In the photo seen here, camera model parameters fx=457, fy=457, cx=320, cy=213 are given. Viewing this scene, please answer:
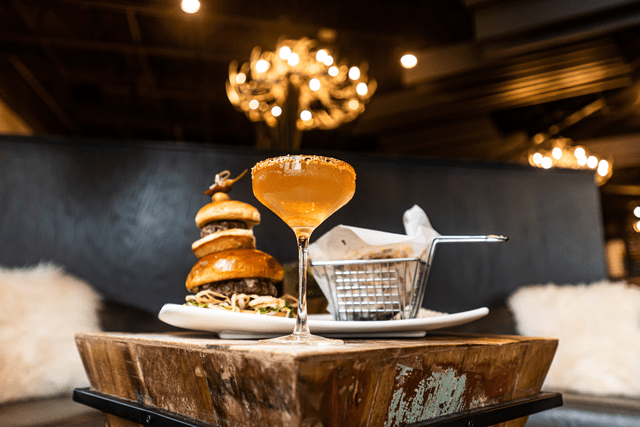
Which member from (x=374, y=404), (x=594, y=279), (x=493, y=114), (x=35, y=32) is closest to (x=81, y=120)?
(x=35, y=32)

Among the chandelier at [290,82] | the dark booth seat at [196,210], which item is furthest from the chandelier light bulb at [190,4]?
the dark booth seat at [196,210]

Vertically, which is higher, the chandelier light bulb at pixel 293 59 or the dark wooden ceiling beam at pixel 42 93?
the dark wooden ceiling beam at pixel 42 93

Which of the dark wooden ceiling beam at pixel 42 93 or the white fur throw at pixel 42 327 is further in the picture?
the dark wooden ceiling beam at pixel 42 93

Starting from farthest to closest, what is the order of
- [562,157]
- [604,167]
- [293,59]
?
1. [604,167]
2. [562,157]
3. [293,59]

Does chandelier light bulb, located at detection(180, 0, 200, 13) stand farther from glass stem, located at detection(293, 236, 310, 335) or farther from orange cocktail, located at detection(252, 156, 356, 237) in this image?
glass stem, located at detection(293, 236, 310, 335)

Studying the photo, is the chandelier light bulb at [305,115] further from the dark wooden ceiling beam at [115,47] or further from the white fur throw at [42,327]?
the white fur throw at [42,327]

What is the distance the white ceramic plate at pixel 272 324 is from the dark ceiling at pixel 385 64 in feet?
11.4

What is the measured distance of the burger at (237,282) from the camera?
2.88 ft

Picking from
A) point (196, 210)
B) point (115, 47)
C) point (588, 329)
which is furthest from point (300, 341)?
point (115, 47)

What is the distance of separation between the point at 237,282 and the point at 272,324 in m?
0.21

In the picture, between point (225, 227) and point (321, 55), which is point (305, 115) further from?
point (225, 227)

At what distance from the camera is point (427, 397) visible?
2.03 feet

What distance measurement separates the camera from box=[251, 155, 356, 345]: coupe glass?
2.43ft

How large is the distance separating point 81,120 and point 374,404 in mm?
8486
